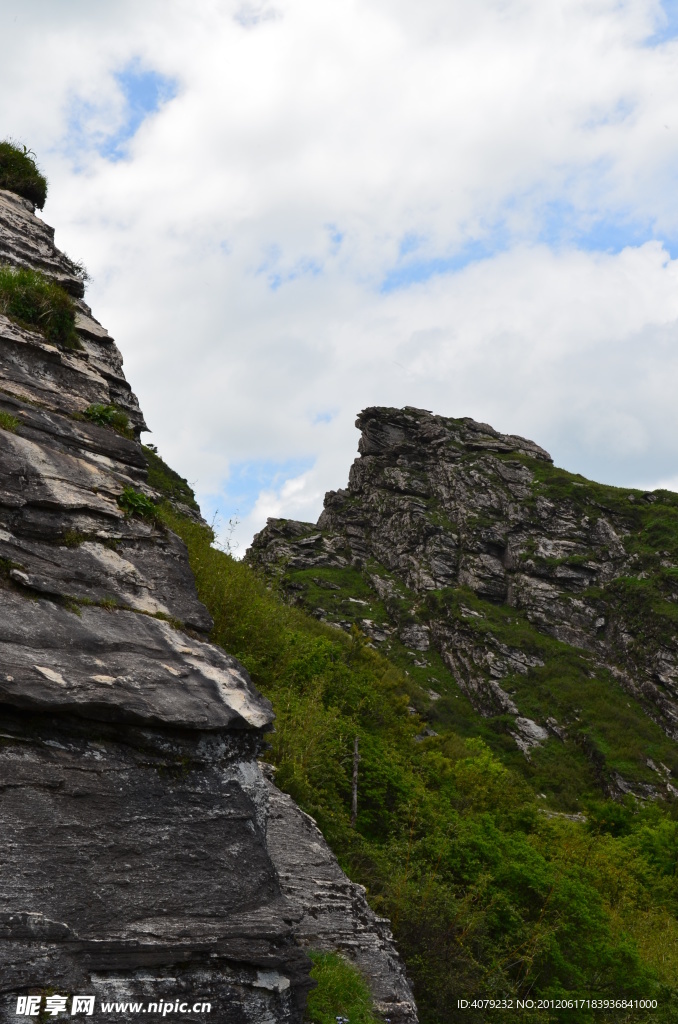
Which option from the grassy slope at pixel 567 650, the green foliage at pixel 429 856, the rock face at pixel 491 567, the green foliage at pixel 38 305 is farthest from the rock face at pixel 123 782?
the rock face at pixel 491 567

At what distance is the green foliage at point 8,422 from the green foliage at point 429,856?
2.94 metres

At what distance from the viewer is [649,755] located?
2116 inches

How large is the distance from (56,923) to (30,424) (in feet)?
17.4

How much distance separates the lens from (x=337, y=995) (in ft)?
21.0

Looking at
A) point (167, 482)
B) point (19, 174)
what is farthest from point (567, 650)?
point (19, 174)

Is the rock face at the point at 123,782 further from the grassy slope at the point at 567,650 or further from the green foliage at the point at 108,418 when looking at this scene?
the grassy slope at the point at 567,650

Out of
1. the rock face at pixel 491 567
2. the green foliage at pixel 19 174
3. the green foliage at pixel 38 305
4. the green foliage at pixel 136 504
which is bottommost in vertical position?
the green foliage at pixel 136 504

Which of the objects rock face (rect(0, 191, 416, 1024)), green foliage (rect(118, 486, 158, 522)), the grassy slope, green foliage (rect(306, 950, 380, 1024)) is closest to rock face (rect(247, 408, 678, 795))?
the grassy slope

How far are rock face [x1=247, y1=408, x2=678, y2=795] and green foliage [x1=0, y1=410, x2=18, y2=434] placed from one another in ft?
177

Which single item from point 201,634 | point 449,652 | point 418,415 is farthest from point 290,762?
point 418,415

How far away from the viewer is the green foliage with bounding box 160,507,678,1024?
9234 mm

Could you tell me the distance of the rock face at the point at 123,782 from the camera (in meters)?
4.52

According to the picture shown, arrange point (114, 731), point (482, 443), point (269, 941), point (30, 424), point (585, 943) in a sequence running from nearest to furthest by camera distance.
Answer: point (269, 941) < point (114, 731) < point (30, 424) < point (585, 943) < point (482, 443)

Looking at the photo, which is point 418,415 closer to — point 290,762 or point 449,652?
point 449,652
